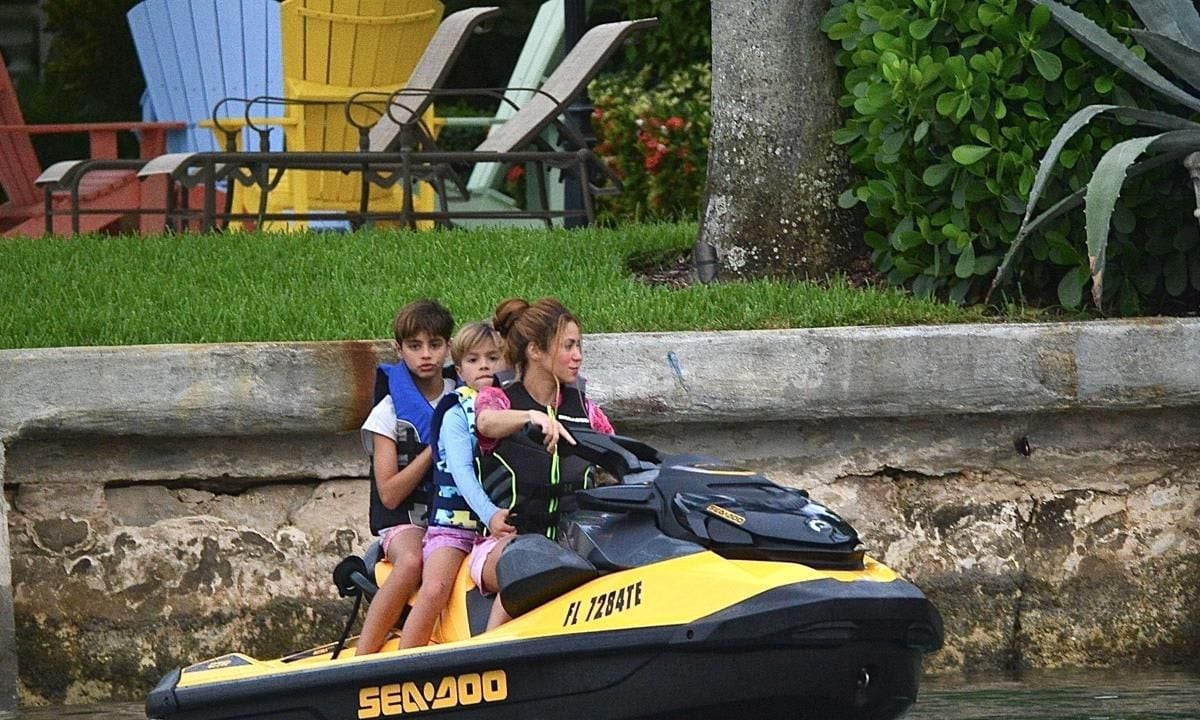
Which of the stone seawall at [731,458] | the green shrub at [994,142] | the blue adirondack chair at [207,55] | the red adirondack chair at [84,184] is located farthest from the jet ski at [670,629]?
the blue adirondack chair at [207,55]

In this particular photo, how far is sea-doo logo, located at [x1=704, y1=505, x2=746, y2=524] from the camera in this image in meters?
3.89

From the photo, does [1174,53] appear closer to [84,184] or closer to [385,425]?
[385,425]

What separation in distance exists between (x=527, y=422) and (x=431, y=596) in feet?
1.74

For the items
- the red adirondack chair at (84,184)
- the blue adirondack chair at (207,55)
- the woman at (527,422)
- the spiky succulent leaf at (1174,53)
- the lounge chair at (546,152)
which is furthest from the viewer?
the blue adirondack chair at (207,55)

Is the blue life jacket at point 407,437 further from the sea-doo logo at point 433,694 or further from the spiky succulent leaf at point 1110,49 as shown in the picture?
the spiky succulent leaf at point 1110,49

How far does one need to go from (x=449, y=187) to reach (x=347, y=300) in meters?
5.51

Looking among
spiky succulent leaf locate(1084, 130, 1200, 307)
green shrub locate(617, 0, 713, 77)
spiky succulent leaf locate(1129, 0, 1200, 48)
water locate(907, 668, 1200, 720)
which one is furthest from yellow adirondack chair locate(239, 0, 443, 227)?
water locate(907, 668, 1200, 720)

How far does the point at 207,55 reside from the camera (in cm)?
1211

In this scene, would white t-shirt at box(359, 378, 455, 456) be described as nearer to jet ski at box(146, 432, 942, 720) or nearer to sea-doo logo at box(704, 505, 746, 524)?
jet ski at box(146, 432, 942, 720)

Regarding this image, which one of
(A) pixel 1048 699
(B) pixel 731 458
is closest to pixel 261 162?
(B) pixel 731 458

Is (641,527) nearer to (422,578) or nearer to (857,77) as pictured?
(422,578)

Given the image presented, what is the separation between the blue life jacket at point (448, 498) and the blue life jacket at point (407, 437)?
152mm

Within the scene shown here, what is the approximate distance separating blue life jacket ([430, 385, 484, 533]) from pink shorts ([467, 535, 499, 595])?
14cm

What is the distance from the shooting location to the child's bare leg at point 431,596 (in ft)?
14.6
